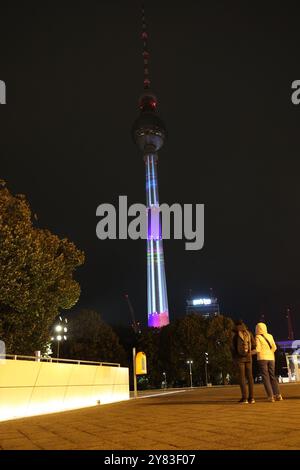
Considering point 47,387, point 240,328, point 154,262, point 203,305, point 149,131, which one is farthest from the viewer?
point 203,305

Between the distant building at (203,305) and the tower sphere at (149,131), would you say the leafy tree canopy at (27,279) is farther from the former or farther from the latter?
the distant building at (203,305)

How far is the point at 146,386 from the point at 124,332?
10617 millimetres

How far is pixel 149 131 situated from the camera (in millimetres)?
159750

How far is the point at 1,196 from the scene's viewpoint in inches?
878

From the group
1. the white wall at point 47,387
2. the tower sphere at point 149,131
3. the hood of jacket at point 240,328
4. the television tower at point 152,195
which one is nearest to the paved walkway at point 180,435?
the hood of jacket at point 240,328

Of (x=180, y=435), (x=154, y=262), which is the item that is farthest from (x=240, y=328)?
(x=154, y=262)

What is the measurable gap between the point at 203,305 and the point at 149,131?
71.8 metres

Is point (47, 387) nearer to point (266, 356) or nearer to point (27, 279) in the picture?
point (266, 356)

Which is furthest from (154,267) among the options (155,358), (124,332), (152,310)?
(155,358)

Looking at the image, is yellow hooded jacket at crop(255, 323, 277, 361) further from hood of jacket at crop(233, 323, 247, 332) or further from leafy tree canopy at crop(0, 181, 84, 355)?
leafy tree canopy at crop(0, 181, 84, 355)

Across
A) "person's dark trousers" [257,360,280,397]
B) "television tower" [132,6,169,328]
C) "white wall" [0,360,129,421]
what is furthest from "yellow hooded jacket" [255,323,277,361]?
"television tower" [132,6,169,328]

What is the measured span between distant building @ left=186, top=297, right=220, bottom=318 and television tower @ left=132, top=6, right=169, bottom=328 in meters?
45.3

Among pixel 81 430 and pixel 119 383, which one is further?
pixel 119 383
